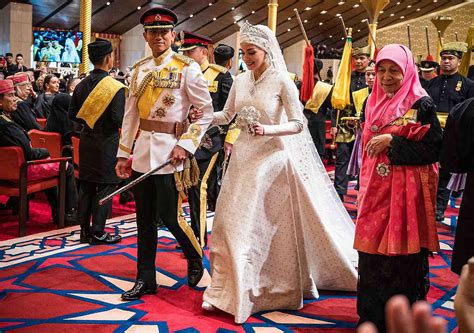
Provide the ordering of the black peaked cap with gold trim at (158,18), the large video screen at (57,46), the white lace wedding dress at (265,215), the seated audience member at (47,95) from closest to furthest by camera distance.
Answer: the white lace wedding dress at (265,215) < the black peaked cap with gold trim at (158,18) < the seated audience member at (47,95) < the large video screen at (57,46)

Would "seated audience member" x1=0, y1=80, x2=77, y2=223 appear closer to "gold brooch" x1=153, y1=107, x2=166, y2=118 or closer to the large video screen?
"gold brooch" x1=153, y1=107, x2=166, y2=118

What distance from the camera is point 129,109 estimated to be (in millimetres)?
3455

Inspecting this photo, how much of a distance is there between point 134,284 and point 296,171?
4.22 ft

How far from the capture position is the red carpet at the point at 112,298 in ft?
9.91

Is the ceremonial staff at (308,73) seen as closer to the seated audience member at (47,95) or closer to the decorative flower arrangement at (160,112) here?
the seated audience member at (47,95)

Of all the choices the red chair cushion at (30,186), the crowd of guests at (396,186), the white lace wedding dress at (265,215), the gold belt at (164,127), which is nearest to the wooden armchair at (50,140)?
A: the red chair cushion at (30,186)

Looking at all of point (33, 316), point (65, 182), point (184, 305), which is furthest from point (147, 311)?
point (65, 182)

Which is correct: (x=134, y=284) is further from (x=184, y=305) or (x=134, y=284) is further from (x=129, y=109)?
(x=129, y=109)

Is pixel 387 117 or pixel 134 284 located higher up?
pixel 387 117

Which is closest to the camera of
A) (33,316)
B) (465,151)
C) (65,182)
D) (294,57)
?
(465,151)

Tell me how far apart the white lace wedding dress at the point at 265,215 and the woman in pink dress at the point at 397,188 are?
0.53 m

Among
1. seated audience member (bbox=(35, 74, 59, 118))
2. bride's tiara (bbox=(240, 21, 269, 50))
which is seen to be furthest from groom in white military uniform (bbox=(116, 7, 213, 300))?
seated audience member (bbox=(35, 74, 59, 118))

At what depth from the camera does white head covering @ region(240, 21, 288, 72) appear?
10.4 ft

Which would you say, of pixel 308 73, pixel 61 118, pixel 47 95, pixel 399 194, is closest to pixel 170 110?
pixel 399 194
